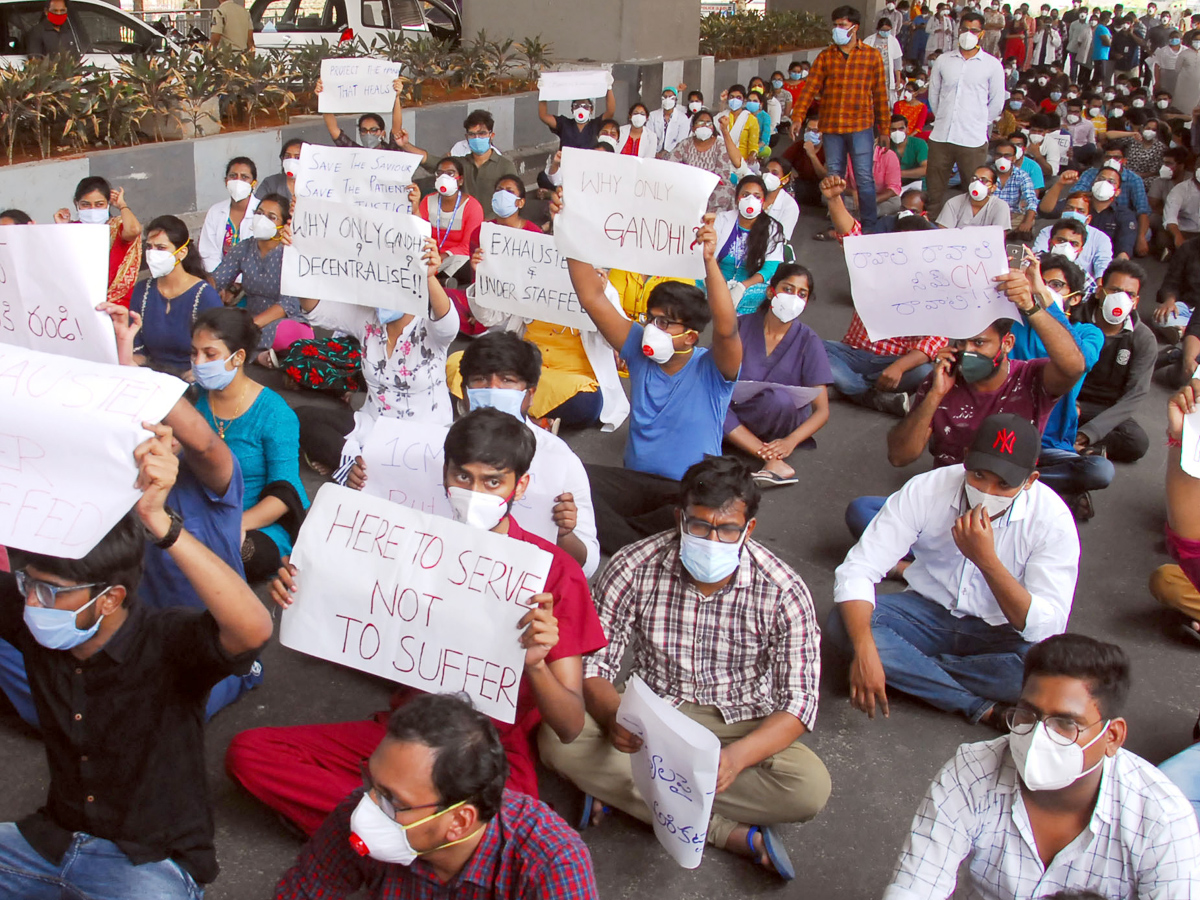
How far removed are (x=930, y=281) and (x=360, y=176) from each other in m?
3.36

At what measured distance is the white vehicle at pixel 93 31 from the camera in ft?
33.7

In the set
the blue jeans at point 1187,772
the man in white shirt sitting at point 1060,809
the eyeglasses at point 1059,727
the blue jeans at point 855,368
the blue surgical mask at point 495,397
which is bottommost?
the blue jeans at point 855,368

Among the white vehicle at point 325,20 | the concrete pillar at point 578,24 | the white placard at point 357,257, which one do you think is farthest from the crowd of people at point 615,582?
the concrete pillar at point 578,24

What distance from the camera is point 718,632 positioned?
11.4ft

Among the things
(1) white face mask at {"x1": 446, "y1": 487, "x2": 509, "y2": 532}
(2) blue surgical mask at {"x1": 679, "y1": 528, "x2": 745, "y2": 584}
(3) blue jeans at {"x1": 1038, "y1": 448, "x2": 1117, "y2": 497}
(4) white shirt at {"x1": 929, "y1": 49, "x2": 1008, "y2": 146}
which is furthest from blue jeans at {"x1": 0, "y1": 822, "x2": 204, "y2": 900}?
(4) white shirt at {"x1": 929, "y1": 49, "x2": 1008, "y2": 146}

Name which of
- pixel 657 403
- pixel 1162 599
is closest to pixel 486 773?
pixel 657 403

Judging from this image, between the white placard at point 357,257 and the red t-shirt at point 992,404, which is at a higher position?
the white placard at point 357,257

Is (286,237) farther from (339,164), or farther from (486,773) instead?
(486,773)

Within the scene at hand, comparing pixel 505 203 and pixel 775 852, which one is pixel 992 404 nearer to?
pixel 775 852

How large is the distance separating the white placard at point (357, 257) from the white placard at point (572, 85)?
5930 millimetres

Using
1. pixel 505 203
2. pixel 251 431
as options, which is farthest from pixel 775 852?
pixel 505 203

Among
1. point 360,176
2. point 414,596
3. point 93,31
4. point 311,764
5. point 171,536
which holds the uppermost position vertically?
point 93,31

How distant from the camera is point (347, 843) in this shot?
8.05 ft

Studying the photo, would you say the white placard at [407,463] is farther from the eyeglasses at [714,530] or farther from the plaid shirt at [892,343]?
the plaid shirt at [892,343]
